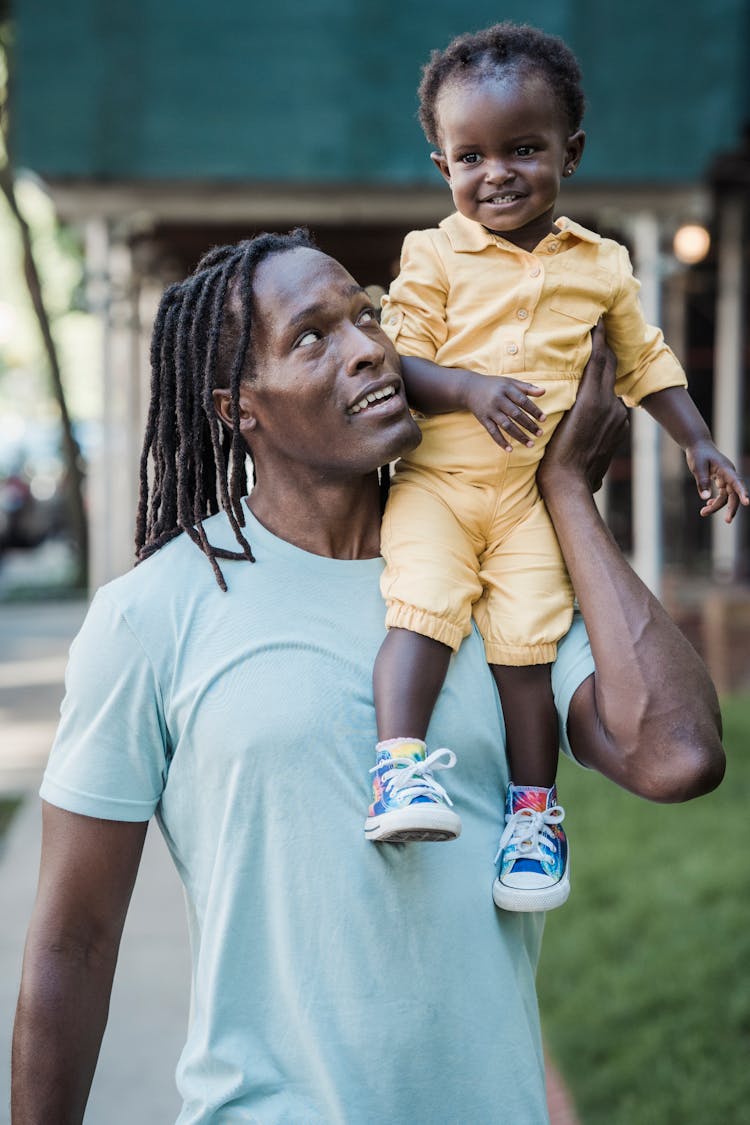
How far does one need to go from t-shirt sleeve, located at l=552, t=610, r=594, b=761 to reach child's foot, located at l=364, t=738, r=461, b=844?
26cm

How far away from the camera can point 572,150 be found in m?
2.26

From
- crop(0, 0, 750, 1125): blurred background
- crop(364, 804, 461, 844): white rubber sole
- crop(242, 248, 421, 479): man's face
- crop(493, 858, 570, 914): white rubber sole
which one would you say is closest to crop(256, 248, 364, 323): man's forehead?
crop(242, 248, 421, 479): man's face

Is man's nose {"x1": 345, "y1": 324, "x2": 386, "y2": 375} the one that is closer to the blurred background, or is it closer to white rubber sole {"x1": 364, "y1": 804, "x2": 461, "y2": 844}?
white rubber sole {"x1": 364, "y1": 804, "x2": 461, "y2": 844}

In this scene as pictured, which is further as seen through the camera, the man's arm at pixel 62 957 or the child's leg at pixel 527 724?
the child's leg at pixel 527 724

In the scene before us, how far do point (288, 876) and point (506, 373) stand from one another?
0.84m

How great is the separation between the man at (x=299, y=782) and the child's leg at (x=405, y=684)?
0.14ft

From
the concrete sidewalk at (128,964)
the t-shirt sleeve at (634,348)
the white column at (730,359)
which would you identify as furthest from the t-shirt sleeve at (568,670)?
the white column at (730,359)

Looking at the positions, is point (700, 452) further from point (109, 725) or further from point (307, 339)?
point (109, 725)

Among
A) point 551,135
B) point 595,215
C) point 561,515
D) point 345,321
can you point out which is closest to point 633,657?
point 561,515

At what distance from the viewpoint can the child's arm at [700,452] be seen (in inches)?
85.8

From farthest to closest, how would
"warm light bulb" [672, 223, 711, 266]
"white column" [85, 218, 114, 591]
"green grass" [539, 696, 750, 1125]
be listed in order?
"warm light bulb" [672, 223, 711, 266] < "white column" [85, 218, 114, 591] < "green grass" [539, 696, 750, 1125]

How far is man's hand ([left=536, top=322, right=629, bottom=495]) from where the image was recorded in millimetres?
2195

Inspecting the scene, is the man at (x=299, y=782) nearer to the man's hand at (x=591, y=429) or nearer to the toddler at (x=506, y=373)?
the toddler at (x=506, y=373)

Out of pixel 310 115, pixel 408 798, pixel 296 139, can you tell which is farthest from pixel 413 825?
pixel 310 115
